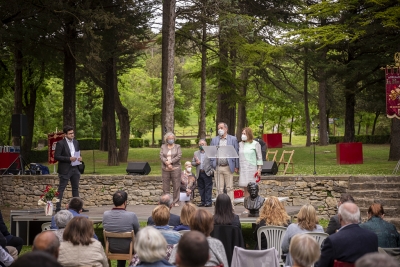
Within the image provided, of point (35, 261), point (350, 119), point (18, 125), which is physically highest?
point (350, 119)

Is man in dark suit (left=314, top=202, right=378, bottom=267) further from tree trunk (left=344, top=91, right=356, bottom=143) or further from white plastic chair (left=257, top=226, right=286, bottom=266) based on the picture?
tree trunk (left=344, top=91, right=356, bottom=143)

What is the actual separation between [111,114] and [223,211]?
20.2 m

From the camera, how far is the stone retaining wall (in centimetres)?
1639

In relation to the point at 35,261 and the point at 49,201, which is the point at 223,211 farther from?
the point at 49,201

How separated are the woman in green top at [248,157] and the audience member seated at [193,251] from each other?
802 centimetres

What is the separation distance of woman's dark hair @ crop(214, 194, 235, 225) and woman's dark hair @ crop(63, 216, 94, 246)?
204 cm

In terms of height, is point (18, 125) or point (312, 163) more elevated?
point (18, 125)

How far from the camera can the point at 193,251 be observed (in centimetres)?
481

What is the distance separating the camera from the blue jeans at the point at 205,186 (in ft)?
48.2

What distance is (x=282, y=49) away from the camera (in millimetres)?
25672

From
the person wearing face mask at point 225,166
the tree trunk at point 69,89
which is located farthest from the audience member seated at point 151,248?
the tree trunk at point 69,89

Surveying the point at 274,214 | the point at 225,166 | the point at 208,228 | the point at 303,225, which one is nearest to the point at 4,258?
the point at 208,228

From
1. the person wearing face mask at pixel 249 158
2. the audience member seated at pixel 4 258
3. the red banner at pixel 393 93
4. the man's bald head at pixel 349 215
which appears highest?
the red banner at pixel 393 93

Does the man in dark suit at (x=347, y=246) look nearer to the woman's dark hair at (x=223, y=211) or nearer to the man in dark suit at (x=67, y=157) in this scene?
the woman's dark hair at (x=223, y=211)
